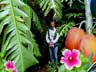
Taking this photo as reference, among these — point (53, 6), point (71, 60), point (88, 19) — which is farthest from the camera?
point (53, 6)

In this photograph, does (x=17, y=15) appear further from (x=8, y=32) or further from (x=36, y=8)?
(x=36, y=8)

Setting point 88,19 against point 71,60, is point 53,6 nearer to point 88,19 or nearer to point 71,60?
point 88,19

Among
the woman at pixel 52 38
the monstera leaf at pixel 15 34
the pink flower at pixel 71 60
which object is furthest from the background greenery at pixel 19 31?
the pink flower at pixel 71 60

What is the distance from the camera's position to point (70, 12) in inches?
317

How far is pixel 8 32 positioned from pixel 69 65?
166 cm

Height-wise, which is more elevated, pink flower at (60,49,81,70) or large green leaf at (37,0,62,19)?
large green leaf at (37,0,62,19)

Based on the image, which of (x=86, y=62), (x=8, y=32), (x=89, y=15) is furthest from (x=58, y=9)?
(x=86, y=62)

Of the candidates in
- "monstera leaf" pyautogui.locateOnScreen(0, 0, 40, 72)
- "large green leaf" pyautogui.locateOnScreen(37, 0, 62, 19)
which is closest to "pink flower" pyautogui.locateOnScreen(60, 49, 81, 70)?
"monstera leaf" pyautogui.locateOnScreen(0, 0, 40, 72)

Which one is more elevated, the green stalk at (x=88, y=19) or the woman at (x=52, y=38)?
the green stalk at (x=88, y=19)

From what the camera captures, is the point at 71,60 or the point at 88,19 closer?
the point at 71,60

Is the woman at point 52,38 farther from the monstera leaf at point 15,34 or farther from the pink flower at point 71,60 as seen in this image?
the pink flower at point 71,60

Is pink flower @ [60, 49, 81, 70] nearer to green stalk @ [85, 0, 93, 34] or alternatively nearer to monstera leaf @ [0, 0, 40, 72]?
monstera leaf @ [0, 0, 40, 72]

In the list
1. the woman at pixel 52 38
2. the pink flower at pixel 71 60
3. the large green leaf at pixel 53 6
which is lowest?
the woman at pixel 52 38

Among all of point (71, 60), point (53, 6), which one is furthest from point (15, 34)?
point (71, 60)
